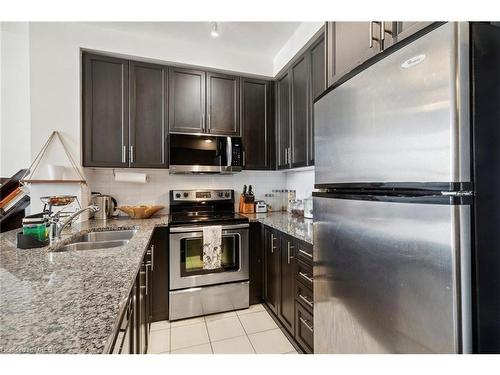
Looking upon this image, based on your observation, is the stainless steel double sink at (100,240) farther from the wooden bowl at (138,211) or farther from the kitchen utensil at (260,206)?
the kitchen utensil at (260,206)

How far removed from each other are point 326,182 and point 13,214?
2959 mm

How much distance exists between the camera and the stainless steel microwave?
2.35 metres

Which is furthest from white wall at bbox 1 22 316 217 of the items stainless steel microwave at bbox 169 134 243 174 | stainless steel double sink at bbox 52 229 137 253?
stainless steel double sink at bbox 52 229 137 253

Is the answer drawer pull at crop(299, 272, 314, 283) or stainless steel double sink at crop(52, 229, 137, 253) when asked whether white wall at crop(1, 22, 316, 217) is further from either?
drawer pull at crop(299, 272, 314, 283)

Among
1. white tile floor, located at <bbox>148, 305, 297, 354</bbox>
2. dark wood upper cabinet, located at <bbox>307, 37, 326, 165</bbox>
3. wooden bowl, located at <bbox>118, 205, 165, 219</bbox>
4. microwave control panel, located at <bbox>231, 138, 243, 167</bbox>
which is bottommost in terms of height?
white tile floor, located at <bbox>148, 305, 297, 354</bbox>

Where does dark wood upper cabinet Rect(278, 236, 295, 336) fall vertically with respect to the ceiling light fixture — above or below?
below

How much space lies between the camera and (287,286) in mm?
1850

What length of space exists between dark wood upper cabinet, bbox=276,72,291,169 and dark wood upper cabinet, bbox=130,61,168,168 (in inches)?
47.2

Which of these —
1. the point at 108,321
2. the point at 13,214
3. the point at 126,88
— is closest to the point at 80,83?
the point at 126,88

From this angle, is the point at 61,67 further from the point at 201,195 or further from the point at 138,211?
the point at 201,195

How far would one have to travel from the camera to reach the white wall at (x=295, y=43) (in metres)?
1.97

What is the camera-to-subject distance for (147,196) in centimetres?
260

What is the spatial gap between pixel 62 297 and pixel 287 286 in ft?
4.92

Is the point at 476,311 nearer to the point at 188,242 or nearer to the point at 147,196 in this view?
the point at 188,242
